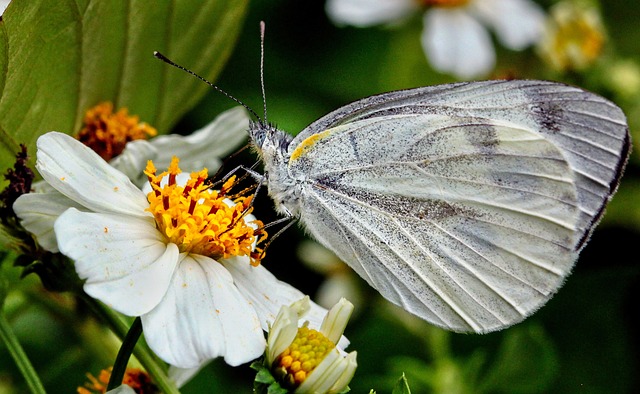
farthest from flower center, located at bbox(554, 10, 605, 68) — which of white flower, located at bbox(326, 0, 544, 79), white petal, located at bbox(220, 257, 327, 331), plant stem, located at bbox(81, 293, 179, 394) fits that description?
plant stem, located at bbox(81, 293, 179, 394)

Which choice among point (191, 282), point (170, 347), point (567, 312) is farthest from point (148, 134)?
point (567, 312)

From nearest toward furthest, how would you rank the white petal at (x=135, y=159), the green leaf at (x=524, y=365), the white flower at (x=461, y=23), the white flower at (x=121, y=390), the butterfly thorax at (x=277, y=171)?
the white flower at (x=121, y=390)
the white petal at (x=135, y=159)
the butterfly thorax at (x=277, y=171)
the green leaf at (x=524, y=365)
the white flower at (x=461, y=23)

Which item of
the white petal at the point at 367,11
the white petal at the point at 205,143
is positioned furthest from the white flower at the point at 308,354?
the white petal at the point at 367,11

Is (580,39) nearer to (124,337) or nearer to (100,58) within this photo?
(100,58)

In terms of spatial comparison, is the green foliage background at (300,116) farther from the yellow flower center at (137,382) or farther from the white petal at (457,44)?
the yellow flower center at (137,382)

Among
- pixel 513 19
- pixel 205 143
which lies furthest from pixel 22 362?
pixel 513 19
